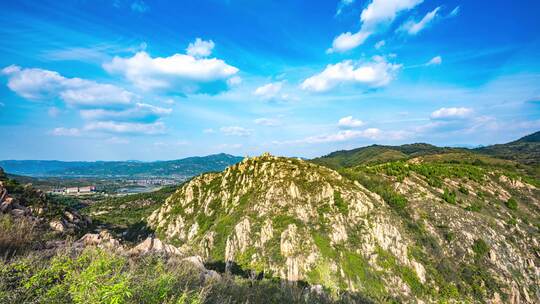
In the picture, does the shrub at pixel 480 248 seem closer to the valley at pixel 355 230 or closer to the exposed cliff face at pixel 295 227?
the valley at pixel 355 230

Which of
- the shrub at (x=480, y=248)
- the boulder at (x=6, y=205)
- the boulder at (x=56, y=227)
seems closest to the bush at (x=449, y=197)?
the shrub at (x=480, y=248)

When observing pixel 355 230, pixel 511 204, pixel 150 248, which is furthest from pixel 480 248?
pixel 150 248

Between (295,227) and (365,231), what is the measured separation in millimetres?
16201

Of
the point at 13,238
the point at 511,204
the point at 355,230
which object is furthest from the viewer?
the point at 511,204

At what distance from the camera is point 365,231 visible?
206 ft

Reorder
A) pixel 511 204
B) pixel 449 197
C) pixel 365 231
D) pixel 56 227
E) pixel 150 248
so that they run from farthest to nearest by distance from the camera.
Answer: pixel 511 204, pixel 449 197, pixel 365 231, pixel 56 227, pixel 150 248

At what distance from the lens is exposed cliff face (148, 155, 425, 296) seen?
55.3 meters

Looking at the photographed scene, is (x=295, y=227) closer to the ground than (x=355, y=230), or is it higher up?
higher up

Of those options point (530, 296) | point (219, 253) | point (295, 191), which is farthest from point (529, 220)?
point (219, 253)

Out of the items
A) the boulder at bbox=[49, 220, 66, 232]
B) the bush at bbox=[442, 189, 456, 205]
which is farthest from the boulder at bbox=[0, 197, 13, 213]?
the bush at bbox=[442, 189, 456, 205]

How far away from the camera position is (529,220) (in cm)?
7712

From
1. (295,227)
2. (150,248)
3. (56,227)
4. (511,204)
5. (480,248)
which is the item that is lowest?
(480,248)

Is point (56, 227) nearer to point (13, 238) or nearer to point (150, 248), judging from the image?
point (150, 248)

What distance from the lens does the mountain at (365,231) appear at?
180 feet
